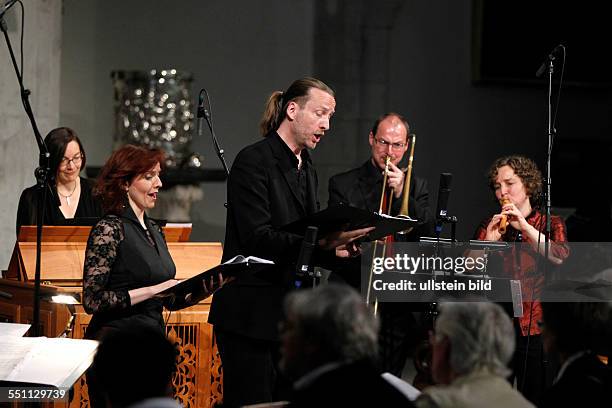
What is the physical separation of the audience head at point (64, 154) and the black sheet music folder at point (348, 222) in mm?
2377

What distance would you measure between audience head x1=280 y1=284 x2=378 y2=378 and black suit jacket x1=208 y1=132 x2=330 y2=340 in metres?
1.33

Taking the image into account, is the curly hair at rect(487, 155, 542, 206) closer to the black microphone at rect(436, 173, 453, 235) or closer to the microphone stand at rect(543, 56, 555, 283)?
the microphone stand at rect(543, 56, 555, 283)

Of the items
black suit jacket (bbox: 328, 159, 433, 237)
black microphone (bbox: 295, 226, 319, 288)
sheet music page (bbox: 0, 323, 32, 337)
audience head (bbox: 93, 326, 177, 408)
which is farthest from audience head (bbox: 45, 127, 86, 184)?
audience head (bbox: 93, 326, 177, 408)

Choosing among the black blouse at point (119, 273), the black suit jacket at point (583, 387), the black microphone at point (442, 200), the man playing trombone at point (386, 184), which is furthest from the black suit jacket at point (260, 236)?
the man playing trombone at point (386, 184)

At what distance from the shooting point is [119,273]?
4.39 metres

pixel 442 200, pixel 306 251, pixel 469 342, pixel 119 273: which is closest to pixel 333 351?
pixel 469 342

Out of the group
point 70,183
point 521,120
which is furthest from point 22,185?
point 521,120

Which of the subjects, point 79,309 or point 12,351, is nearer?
point 12,351

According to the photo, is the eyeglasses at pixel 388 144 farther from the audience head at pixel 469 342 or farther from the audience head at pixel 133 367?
the audience head at pixel 133 367

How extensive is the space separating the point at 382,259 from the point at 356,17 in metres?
5.17

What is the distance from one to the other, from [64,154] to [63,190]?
0.22 metres

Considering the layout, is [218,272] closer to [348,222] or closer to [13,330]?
[348,222]

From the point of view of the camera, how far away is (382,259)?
16.3 feet

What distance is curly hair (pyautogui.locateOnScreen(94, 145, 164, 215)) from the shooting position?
14.8 ft
